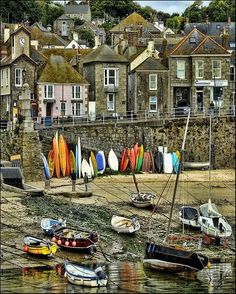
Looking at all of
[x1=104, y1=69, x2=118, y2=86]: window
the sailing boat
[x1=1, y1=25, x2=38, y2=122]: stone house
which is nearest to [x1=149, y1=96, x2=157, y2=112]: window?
[x1=104, y1=69, x2=118, y2=86]: window

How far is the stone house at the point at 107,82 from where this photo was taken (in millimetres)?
68062

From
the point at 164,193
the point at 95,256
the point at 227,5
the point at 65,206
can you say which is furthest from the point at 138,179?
the point at 227,5

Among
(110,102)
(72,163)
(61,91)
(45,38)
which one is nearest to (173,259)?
(72,163)

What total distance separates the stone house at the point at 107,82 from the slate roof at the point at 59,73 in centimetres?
116

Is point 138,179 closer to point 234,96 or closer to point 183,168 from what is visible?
point 183,168

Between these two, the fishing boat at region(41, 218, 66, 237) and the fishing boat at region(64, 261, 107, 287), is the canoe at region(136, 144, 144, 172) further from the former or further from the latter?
the fishing boat at region(64, 261, 107, 287)

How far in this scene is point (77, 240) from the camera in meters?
37.8

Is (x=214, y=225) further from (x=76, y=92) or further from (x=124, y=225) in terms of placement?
(x=76, y=92)

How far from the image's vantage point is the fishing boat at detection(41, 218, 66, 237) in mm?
39938

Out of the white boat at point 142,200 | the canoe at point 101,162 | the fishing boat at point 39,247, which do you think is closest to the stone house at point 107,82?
the canoe at point 101,162

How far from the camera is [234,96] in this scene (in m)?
71.8

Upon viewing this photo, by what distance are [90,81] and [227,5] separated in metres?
64.2

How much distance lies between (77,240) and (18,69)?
29.9m

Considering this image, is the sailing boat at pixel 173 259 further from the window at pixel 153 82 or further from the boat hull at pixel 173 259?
the window at pixel 153 82
